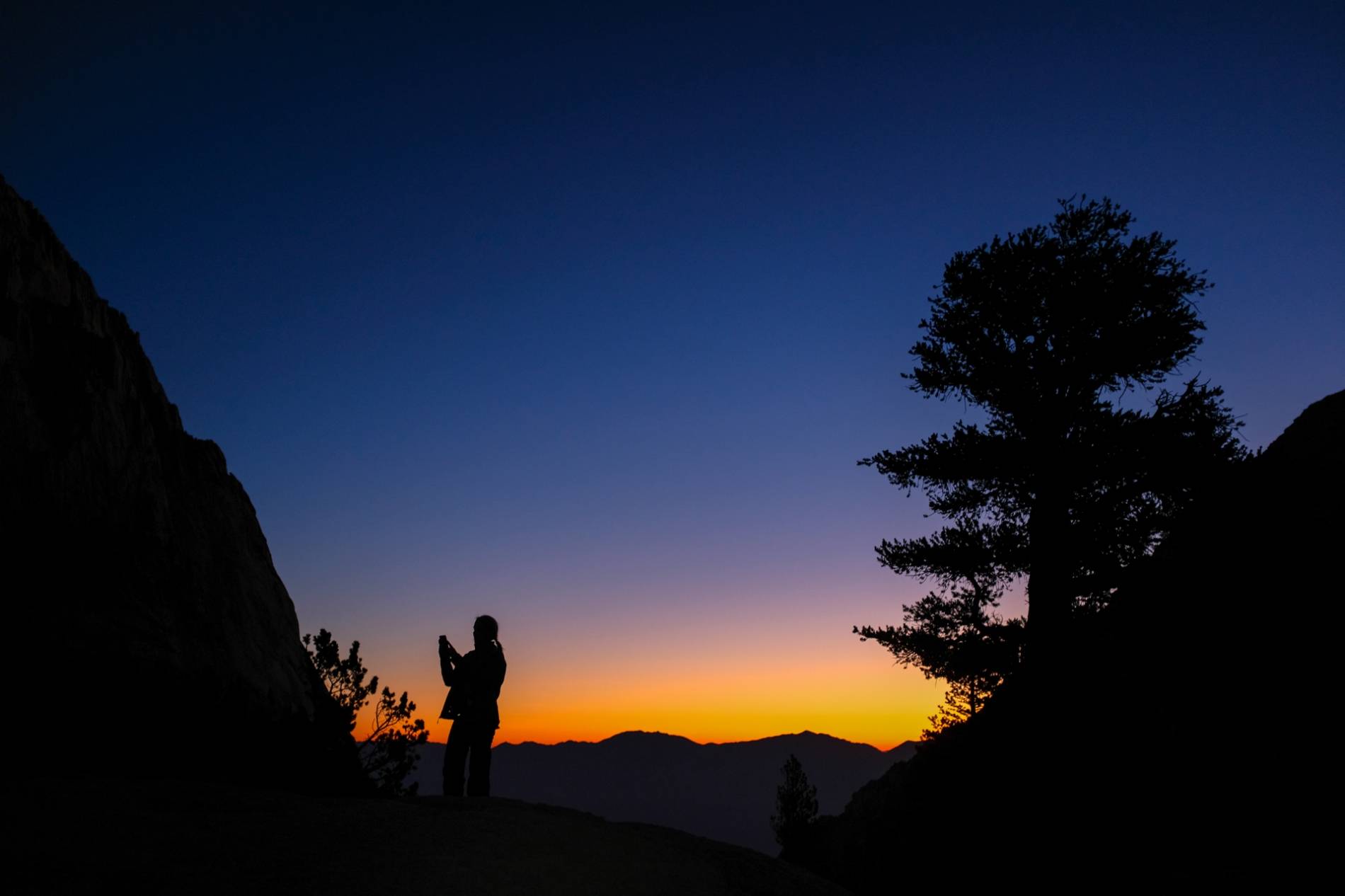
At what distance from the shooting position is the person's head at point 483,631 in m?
9.27

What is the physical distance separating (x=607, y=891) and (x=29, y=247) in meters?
9.44

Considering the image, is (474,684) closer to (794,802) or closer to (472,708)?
(472,708)

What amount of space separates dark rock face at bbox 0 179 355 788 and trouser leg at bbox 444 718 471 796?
3.09m

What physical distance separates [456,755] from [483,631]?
57.6 inches

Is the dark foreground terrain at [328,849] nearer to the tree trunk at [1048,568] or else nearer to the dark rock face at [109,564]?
the dark rock face at [109,564]

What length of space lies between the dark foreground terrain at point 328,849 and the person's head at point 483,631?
258 cm

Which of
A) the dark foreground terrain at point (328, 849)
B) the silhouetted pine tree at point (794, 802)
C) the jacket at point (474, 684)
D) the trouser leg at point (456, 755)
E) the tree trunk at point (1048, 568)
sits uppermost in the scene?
the tree trunk at point (1048, 568)

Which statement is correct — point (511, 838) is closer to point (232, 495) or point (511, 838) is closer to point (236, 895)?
point (236, 895)

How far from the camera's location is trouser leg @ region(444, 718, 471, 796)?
876 cm

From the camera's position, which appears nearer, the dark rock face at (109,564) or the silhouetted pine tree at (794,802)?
the dark rock face at (109,564)

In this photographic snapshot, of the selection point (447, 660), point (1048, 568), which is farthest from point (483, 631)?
point (1048, 568)

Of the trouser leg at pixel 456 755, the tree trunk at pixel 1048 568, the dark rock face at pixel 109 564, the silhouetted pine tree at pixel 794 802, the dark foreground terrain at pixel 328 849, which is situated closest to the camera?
the dark foreground terrain at pixel 328 849

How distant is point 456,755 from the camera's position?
8.85 meters

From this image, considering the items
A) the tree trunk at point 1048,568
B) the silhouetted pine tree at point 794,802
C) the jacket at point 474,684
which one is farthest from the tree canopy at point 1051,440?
the silhouetted pine tree at point 794,802
